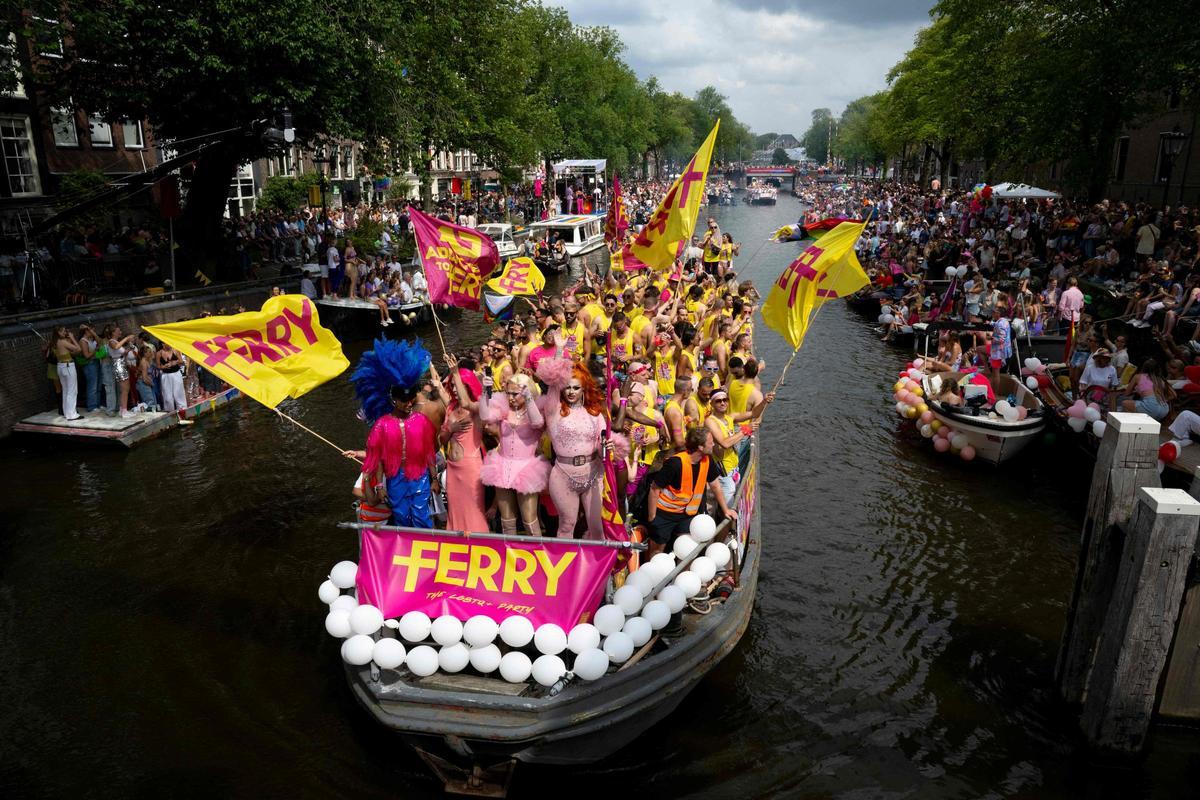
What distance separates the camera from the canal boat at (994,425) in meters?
12.9

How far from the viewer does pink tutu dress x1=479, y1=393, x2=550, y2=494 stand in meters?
6.66

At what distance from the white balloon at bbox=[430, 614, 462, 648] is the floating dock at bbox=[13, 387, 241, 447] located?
1058 centimetres

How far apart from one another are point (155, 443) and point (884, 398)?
570 inches

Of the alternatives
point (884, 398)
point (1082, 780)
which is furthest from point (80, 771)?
point (884, 398)

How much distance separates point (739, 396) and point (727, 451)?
1.45 meters

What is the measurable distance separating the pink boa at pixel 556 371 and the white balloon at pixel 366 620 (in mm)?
2253

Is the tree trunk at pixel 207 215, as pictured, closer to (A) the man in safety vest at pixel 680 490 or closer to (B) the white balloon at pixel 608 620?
(A) the man in safety vest at pixel 680 490

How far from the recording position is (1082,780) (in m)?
6.73

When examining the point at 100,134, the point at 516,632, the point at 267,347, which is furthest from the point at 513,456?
the point at 100,134

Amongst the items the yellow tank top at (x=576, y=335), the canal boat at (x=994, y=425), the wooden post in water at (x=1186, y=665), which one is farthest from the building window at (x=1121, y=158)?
the wooden post in water at (x=1186, y=665)

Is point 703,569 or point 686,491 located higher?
point 686,491

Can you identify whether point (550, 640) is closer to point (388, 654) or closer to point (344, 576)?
point (388, 654)

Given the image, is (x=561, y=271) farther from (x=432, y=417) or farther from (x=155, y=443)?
(x=432, y=417)

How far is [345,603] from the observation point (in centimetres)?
661
